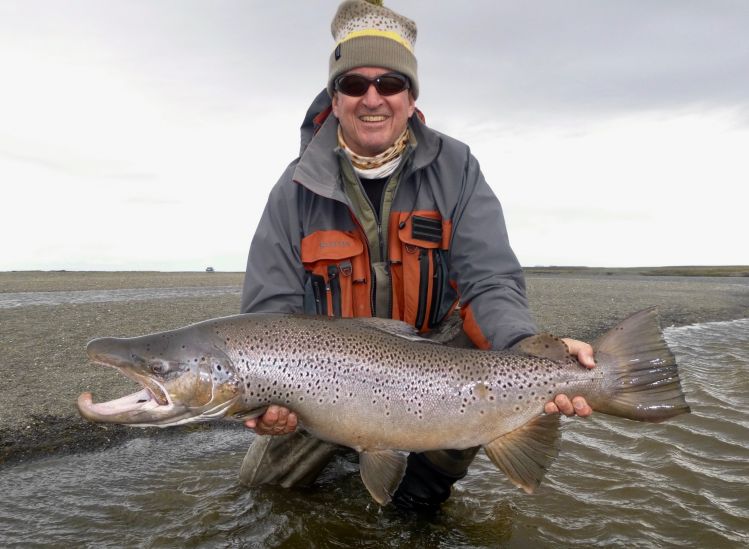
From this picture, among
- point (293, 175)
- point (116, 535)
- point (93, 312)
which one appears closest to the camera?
point (116, 535)

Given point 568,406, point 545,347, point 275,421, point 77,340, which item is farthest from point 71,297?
point 568,406

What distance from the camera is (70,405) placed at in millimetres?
5469

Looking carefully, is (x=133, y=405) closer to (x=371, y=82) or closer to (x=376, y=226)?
(x=376, y=226)

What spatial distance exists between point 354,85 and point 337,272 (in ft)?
4.38

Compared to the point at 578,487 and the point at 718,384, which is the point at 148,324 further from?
the point at 718,384

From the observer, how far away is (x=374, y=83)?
4.06 m

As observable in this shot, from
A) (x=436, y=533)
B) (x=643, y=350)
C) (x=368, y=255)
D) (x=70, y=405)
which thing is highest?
(x=368, y=255)

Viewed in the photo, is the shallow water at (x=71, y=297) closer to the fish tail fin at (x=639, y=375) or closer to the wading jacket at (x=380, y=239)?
the wading jacket at (x=380, y=239)

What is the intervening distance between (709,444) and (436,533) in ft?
9.65

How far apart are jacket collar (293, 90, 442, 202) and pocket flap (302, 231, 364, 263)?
290 millimetres

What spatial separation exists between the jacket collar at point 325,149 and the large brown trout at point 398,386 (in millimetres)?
1146

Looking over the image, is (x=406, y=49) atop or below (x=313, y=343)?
atop

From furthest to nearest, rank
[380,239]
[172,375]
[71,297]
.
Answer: [71,297] → [380,239] → [172,375]

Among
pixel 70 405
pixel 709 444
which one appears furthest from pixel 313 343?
pixel 709 444
